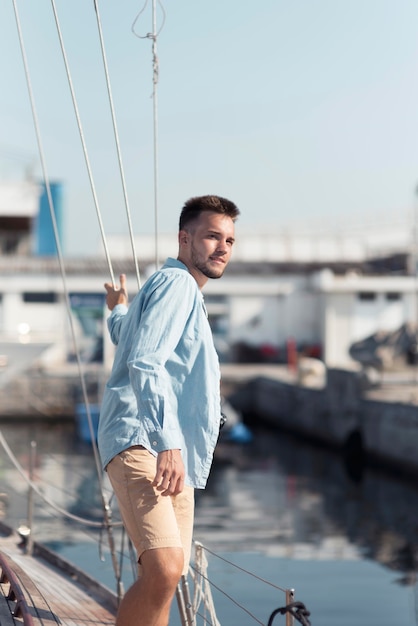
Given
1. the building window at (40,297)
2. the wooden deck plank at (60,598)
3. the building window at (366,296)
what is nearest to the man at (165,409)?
the wooden deck plank at (60,598)

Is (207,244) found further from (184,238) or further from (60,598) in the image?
(60,598)

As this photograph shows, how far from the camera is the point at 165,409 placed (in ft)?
10.1

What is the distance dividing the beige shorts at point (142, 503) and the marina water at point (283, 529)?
7.53 feet

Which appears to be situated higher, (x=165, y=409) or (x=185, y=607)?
(x=165, y=409)

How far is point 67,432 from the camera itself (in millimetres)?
24781

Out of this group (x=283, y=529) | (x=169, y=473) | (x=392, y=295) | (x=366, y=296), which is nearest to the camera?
(x=169, y=473)

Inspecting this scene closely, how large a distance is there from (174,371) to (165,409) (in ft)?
0.89

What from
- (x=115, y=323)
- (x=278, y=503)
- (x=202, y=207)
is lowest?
(x=278, y=503)

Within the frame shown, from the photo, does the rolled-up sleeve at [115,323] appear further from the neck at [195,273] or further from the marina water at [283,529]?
the marina water at [283,529]

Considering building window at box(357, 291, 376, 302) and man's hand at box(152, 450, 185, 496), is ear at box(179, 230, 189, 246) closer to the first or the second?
man's hand at box(152, 450, 185, 496)

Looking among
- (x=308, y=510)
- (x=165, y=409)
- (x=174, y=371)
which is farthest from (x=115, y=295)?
(x=308, y=510)

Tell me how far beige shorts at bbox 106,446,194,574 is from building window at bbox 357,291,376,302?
32524 mm

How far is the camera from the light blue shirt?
10.5 feet

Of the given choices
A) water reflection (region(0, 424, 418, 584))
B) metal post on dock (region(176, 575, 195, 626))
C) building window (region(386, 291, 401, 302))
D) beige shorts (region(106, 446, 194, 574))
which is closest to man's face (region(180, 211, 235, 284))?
beige shorts (region(106, 446, 194, 574))
